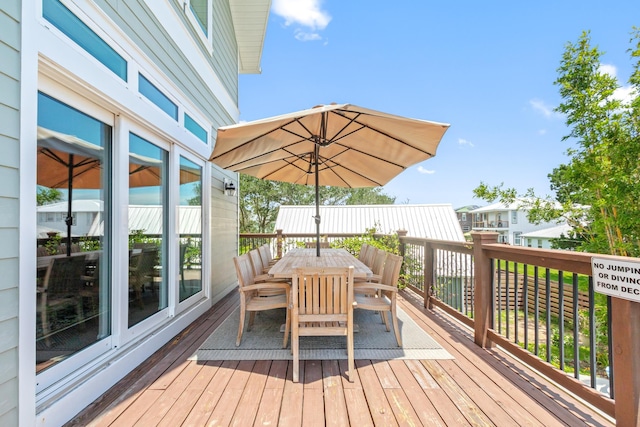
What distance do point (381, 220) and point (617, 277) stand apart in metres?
14.7

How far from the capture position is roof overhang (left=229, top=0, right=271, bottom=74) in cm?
588

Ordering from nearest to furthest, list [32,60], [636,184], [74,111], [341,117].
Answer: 1. [32,60]
2. [74,111]
3. [341,117]
4. [636,184]

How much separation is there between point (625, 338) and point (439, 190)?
3104 inches

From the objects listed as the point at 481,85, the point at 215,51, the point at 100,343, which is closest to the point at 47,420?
the point at 100,343

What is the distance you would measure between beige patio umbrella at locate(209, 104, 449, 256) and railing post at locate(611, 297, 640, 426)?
192 cm

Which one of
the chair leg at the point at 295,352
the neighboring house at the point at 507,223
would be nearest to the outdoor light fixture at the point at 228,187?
the chair leg at the point at 295,352

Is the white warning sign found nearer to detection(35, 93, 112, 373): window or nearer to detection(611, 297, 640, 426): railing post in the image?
detection(611, 297, 640, 426): railing post

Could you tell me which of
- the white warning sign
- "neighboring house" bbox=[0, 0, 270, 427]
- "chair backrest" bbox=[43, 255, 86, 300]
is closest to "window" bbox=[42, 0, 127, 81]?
"neighboring house" bbox=[0, 0, 270, 427]

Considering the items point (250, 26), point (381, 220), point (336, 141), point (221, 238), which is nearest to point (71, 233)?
point (336, 141)

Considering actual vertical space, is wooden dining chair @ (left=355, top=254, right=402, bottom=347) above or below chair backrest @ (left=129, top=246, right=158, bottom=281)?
below

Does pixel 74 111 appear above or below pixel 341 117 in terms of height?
below

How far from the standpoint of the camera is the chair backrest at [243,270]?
10.3 ft

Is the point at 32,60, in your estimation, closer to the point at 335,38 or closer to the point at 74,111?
the point at 74,111

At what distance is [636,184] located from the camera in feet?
24.7
